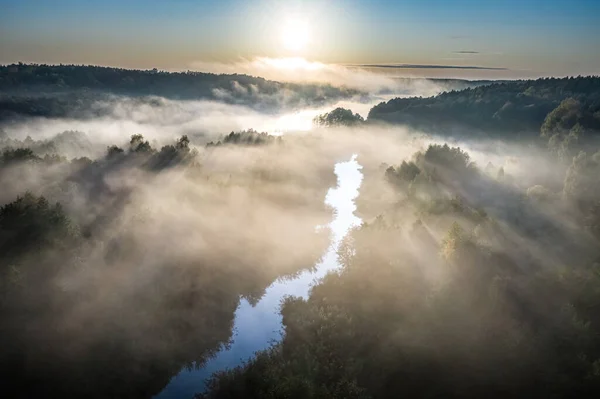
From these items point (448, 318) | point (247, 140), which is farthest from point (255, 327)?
point (247, 140)

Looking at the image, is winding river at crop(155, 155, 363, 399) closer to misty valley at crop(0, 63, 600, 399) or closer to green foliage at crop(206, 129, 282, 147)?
misty valley at crop(0, 63, 600, 399)

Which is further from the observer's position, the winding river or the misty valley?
the winding river

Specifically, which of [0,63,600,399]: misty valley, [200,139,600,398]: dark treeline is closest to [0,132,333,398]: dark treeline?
[0,63,600,399]: misty valley

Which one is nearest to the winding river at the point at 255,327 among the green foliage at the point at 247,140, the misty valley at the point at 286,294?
the misty valley at the point at 286,294

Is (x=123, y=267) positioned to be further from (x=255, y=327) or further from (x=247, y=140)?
(x=247, y=140)

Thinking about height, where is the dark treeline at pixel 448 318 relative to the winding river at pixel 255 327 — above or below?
above

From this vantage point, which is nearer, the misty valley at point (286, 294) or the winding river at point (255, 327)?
the misty valley at point (286, 294)

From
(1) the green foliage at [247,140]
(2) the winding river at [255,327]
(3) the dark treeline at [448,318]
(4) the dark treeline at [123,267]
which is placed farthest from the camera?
(1) the green foliage at [247,140]

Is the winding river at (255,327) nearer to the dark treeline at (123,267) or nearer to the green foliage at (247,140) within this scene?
the dark treeline at (123,267)

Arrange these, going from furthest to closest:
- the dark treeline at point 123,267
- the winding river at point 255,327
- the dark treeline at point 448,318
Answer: the winding river at point 255,327
the dark treeline at point 123,267
the dark treeline at point 448,318
